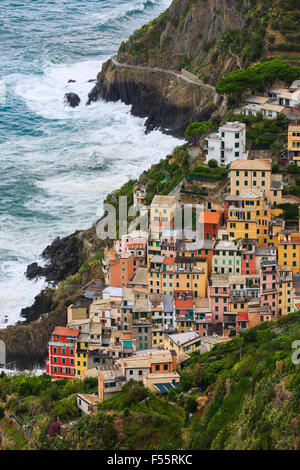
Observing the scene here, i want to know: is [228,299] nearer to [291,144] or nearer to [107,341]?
[107,341]

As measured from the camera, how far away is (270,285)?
77.6 m

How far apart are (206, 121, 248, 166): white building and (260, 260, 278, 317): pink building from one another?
599 inches

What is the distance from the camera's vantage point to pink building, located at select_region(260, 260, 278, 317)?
254 ft

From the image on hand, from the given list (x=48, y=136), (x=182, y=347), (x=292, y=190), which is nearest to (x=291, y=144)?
(x=292, y=190)

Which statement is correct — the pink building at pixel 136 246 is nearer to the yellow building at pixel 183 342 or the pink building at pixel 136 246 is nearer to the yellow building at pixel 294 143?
the yellow building at pixel 183 342

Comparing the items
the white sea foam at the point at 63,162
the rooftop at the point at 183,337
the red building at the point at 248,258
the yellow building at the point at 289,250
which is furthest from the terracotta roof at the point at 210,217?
the white sea foam at the point at 63,162

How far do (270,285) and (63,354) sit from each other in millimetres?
15151

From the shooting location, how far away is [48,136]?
5418 inches

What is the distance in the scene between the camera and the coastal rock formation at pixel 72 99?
14888 cm

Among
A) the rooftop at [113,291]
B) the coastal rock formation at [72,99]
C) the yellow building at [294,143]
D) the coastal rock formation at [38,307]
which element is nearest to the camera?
the rooftop at [113,291]

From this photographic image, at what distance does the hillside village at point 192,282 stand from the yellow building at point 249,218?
0.24 ft

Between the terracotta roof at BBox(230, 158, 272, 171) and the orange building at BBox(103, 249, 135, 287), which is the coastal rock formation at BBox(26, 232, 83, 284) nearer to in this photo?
the orange building at BBox(103, 249, 135, 287)

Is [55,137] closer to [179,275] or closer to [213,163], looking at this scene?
[213,163]

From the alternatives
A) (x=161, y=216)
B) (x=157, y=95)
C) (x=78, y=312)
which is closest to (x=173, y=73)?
(x=157, y=95)
